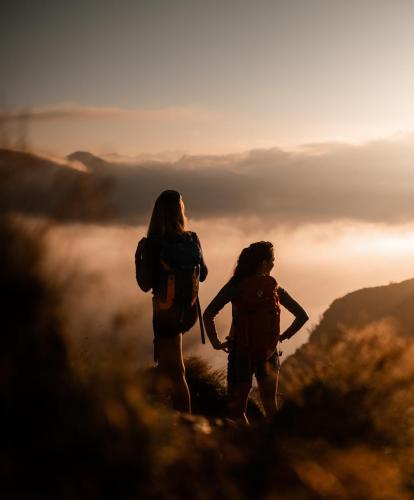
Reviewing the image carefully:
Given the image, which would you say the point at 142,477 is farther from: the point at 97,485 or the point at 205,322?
the point at 205,322

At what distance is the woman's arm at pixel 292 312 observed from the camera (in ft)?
20.3

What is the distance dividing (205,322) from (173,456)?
2.58 metres

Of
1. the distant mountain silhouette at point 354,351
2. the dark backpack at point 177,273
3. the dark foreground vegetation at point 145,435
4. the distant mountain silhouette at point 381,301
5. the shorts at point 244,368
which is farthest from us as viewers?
the distant mountain silhouette at point 381,301

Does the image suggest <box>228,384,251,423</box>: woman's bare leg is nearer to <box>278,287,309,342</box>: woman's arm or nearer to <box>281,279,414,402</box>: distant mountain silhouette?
<box>278,287,309,342</box>: woman's arm

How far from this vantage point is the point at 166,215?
5.62 meters

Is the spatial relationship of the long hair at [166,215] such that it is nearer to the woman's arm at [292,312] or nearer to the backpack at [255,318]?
the backpack at [255,318]

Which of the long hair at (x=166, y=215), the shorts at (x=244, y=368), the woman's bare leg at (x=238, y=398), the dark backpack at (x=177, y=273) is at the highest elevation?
the long hair at (x=166, y=215)

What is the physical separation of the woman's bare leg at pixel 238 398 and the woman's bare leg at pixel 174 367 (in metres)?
0.43

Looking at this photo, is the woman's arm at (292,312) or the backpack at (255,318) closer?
the backpack at (255,318)

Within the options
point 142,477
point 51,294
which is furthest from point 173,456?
Answer: point 51,294

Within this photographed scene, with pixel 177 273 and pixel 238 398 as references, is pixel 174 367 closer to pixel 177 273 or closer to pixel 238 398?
pixel 238 398

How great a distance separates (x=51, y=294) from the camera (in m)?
3.42

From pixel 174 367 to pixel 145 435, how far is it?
2.47 metres

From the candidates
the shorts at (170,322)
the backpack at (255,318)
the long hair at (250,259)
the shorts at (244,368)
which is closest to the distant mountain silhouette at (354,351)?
the backpack at (255,318)
